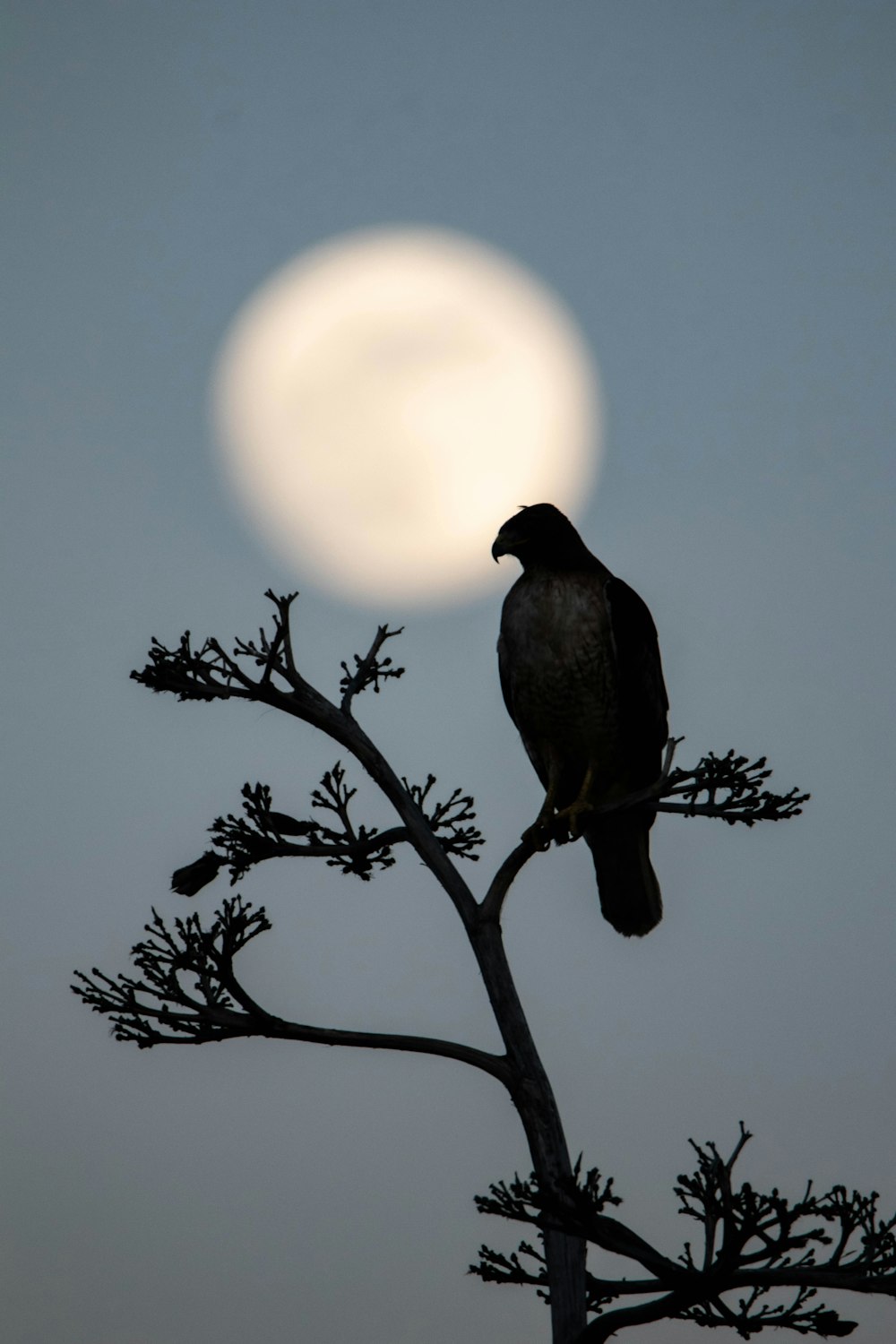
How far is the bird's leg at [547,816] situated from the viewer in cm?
733

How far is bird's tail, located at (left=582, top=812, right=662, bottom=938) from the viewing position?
8.97 m

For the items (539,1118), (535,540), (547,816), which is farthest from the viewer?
(535,540)

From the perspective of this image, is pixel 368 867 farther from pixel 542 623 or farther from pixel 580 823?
pixel 542 623

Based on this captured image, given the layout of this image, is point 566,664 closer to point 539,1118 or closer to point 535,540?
point 535,540

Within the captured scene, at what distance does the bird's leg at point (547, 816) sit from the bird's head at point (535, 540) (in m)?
1.39

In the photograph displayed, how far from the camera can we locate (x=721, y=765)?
6.92m

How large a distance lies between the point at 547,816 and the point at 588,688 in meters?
1.10

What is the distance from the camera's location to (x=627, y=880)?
9016 millimetres

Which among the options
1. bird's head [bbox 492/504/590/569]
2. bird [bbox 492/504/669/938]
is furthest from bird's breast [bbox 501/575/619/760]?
bird's head [bbox 492/504/590/569]

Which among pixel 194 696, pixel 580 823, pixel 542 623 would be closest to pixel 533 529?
pixel 542 623

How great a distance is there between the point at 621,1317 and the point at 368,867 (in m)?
2.81

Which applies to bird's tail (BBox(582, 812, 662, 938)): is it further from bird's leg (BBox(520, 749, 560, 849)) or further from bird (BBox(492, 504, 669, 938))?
bird's leg (BBox(520, 749, 560, 849))

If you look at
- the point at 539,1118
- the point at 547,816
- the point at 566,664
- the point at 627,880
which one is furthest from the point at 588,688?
the point at 539,1118

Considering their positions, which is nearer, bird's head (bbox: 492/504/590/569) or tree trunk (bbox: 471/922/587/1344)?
tree trunk (bbox: 471/922/587/1344)
